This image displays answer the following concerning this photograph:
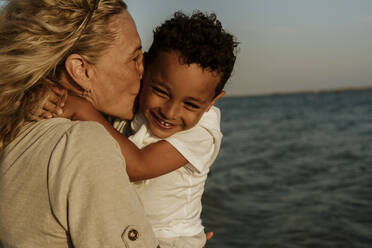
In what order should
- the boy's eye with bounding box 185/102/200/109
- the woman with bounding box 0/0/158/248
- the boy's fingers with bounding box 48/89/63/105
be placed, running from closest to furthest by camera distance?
1. the woman with bounding box 0/0/158/248
2. the boy's fingers with bounding box 48/89/63/105
3. the boy's eye with bounding box 185/102/200/109

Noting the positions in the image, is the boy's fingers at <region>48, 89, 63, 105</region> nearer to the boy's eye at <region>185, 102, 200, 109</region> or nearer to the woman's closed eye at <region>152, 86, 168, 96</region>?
the woman's closed eye at <region>152, 86, 168, 96</region>

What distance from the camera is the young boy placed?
7.99ft

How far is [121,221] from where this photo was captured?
1494 mm

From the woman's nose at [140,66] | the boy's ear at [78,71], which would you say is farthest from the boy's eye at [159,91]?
the boy's ear at [78,71]

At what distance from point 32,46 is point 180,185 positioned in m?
1.26

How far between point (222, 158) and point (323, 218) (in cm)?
667

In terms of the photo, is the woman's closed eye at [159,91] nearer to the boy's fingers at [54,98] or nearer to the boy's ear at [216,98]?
the boy's ear at [216,98]

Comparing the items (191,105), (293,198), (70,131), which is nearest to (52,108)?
(70,131)

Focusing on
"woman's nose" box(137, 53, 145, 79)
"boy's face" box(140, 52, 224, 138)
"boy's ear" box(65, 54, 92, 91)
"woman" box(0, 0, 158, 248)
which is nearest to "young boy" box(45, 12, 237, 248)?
"boy's face" box(140, 52, 224, 138)

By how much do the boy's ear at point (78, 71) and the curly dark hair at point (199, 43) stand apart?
0.66m

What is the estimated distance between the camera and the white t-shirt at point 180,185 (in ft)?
7.98

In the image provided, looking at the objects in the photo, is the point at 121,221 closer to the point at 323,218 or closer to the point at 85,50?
the point at 85,50

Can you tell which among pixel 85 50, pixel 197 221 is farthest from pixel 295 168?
pixel 85 50

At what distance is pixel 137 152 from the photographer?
226 cm
